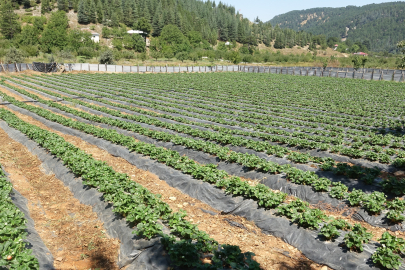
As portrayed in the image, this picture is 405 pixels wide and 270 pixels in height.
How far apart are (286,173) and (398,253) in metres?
4.20

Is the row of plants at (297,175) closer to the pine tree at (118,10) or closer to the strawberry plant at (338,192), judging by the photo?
the strawberry plant at (338,192)

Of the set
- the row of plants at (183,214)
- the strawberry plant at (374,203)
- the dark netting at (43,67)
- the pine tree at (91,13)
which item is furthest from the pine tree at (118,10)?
the strawberry plant at (374,203)

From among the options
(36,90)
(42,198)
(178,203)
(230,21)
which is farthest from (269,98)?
(230,21)

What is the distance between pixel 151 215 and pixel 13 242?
8.38ft

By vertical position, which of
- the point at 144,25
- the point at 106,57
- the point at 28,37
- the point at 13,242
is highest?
the point at 144,25

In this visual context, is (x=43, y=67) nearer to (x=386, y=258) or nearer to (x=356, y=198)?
(x=356, y=198)

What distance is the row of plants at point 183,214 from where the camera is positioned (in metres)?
5.21

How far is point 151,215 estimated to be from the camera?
611 centimetres

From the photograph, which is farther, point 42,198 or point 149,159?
point 149,159

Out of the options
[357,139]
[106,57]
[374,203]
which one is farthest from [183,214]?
[106,57]

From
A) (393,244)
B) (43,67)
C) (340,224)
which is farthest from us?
(43,67)

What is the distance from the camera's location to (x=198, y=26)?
158750 millimetres

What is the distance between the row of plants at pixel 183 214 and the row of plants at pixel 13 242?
1.93 meters

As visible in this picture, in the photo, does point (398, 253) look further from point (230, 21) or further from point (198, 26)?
point (230, 21)
